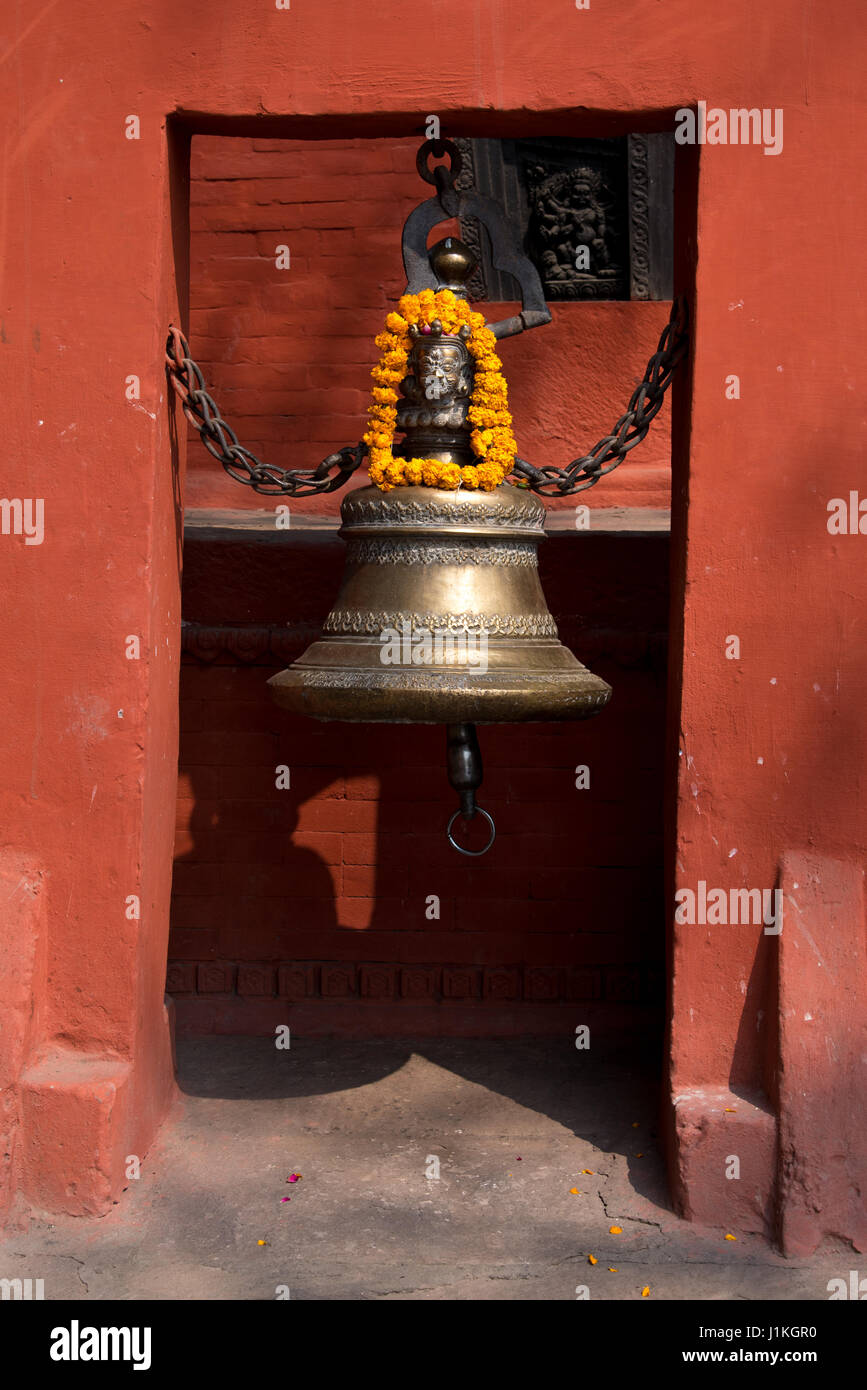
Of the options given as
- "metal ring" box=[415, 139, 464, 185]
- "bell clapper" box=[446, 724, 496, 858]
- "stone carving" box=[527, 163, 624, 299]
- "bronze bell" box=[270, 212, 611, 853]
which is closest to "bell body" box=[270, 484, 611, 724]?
"bronze bell" box=[270, 212, 611, 853]

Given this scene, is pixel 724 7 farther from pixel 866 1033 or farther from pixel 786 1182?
pixel 786 1182

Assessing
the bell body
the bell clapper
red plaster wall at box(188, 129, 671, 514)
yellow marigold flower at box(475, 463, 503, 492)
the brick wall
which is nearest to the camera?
the bell body

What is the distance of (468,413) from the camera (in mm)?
3449

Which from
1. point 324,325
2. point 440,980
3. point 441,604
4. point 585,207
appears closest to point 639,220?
point 585,207

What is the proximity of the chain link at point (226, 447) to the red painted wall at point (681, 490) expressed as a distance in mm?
117

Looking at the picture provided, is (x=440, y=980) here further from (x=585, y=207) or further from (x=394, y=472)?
(x=585, y=207)

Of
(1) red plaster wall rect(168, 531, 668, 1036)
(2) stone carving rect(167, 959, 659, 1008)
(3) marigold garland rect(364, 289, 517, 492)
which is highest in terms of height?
(3) marigold garland rect(364, 289, 517, 492)

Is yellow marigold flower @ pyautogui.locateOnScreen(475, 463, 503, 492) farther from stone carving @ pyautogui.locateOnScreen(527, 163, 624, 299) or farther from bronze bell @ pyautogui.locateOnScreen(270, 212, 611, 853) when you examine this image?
stone carving @ pyautogui.locateOnScreen(527, 163, 624, 299)

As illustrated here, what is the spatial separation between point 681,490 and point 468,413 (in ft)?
2.22

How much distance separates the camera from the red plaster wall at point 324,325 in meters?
5.14

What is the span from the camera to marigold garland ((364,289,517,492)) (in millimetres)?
3383

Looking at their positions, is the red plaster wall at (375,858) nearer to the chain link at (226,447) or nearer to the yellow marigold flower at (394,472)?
the chain link at (226,447)

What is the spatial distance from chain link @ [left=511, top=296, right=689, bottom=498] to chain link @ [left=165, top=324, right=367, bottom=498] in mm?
513

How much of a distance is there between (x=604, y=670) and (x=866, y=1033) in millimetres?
1693
